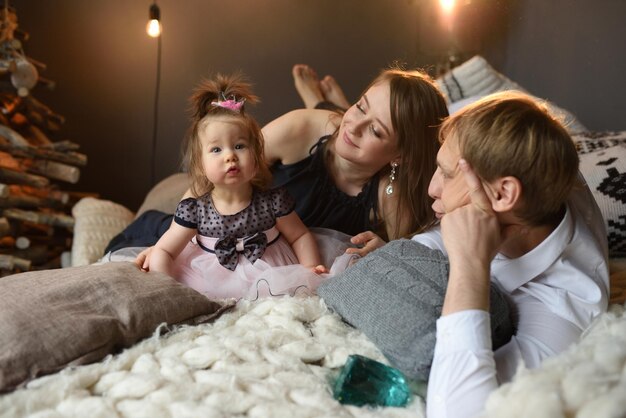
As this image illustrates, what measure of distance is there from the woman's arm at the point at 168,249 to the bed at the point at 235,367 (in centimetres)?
15

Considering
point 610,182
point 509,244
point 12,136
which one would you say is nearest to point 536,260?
point 509,244

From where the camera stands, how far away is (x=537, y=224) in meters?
1.06

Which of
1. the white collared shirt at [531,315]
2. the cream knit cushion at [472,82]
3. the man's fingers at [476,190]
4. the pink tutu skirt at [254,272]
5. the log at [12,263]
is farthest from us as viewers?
the cream knit cushion at [472,82]

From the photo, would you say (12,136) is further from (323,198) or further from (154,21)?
(323,198)

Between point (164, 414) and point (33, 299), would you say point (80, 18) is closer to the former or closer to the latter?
point (33, 299)

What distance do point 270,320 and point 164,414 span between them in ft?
1.11

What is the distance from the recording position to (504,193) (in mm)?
979

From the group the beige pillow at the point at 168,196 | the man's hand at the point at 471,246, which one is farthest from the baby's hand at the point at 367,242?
the beige pillow at the point at 168,196

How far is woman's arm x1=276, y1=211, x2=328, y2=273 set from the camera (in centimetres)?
147

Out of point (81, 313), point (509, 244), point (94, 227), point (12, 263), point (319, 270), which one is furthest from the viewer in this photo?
point (94, 227)

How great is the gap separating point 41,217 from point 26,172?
174mm

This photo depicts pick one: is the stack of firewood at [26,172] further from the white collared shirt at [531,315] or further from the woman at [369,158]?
the white collared shirt at [531,315]

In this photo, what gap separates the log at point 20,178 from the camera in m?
2.00

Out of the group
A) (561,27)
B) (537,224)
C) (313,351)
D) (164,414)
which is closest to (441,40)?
(561,27)
